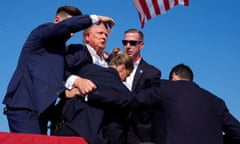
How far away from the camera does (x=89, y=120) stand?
4180 mm

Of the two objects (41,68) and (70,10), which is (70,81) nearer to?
(41,68)

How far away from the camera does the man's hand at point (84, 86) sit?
14.0 ft

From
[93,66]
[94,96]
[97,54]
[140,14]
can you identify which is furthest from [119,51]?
[140,14]

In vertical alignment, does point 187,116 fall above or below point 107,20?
below

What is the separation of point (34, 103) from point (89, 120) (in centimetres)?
65

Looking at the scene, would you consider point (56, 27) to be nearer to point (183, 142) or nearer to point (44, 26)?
point (44, 26)

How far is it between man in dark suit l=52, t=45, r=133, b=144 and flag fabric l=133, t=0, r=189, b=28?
4.23 meters

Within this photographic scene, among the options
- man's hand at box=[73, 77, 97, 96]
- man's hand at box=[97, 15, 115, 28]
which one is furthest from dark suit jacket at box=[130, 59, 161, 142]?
man's hand at box=[97, 15, 115, 28]

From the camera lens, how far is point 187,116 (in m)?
5.07

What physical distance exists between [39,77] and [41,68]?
0.10 meters

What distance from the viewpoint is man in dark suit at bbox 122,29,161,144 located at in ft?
16.9

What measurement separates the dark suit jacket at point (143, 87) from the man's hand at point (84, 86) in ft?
2.12

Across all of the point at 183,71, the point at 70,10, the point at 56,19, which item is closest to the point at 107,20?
the point at 70,10

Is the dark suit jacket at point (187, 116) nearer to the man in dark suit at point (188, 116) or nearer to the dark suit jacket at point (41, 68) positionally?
the man in dark suit at point (188, 116)
